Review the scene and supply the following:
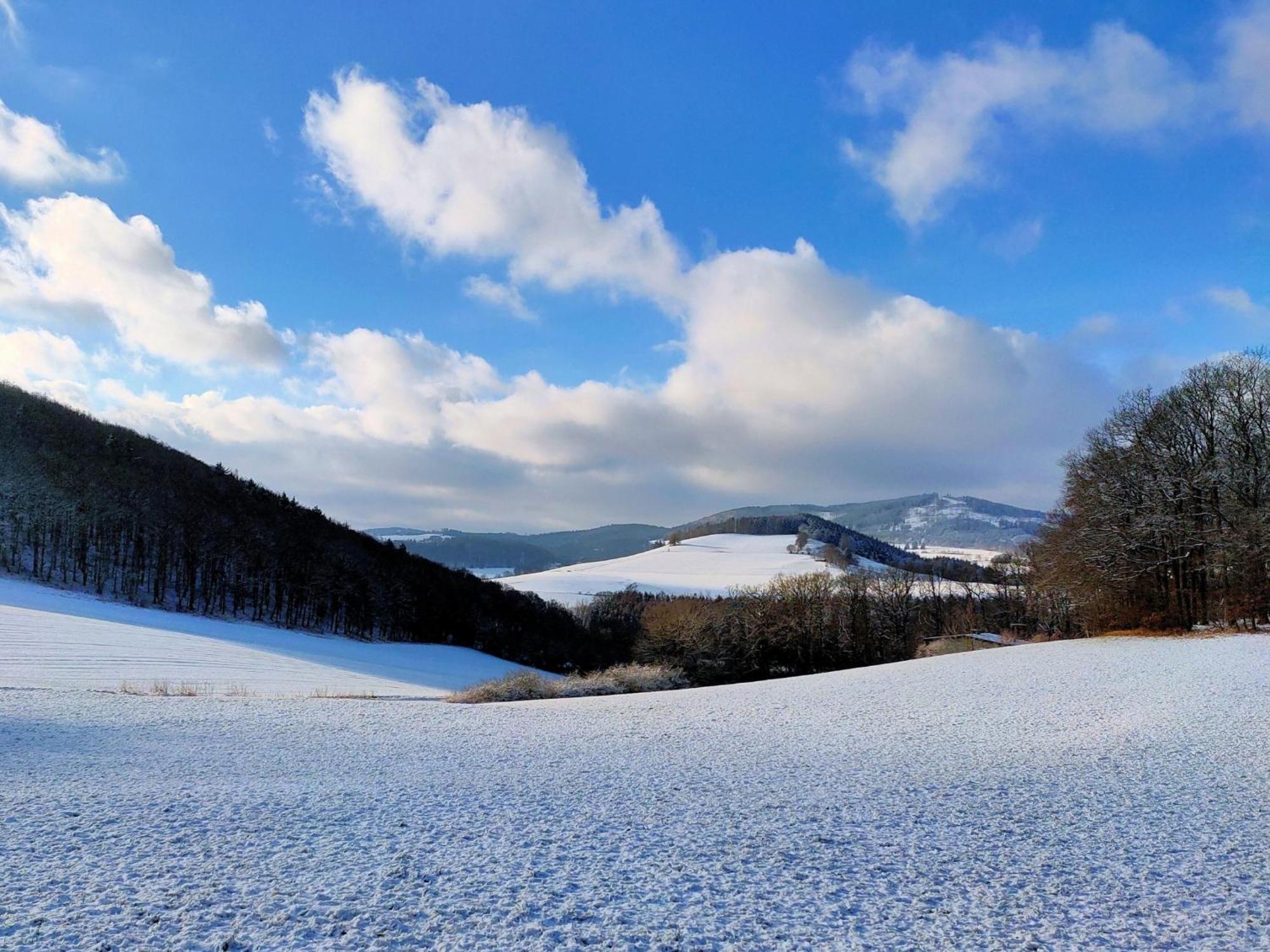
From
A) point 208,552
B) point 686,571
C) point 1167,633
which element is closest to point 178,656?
point 1167,633

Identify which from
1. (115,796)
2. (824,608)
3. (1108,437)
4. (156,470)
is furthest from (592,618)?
(115,796)

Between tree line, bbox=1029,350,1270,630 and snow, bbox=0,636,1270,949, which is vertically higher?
tree line, bbox=1029,350,1270,630

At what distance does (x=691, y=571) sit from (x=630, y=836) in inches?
5434

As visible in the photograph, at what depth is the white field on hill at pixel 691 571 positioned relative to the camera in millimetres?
114688

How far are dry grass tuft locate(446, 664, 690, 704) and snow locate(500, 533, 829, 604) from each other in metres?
73.4

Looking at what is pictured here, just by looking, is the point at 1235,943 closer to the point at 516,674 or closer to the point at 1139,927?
the point at 1139,927

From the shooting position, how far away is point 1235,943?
154 inches

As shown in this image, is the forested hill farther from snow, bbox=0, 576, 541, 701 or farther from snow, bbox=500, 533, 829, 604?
snow, bbox=500, 533, 829, 604

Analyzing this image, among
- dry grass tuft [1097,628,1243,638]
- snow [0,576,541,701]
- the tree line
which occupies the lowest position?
snow [0,576,541,701]

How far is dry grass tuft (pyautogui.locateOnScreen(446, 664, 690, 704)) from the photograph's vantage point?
63.6 ft

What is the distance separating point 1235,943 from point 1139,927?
1.57 feet

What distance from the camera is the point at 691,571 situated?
142 m

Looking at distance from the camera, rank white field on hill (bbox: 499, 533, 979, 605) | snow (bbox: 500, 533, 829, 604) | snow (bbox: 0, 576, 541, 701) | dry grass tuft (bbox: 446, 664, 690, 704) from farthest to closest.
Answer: snow (bbox: 500, 533, 829, 604), white field on hill (bbox: 499, 533, 979, 605), snow (bbox: 0, 576, 541, 701), dry grass tuft (bbox: 446, 664, 690, 704)

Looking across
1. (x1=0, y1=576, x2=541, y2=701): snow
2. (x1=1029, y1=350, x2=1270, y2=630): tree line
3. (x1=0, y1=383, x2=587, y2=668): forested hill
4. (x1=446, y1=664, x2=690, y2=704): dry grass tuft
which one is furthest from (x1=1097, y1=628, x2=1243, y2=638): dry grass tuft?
(x1=0, y1=383, x2=587, y2=668): forested hill
